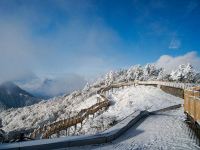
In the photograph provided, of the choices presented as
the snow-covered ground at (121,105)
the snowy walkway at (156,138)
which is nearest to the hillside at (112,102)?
the snow-covered ground at (121,105)

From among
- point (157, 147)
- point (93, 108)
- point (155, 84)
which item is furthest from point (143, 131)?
point (155, 84)

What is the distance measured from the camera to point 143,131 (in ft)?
51.6

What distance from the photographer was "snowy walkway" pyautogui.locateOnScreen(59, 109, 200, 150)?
40.5 feet

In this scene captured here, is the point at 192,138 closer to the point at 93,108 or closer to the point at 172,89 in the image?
the point at 93,108

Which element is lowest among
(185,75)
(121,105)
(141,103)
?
(121,105)

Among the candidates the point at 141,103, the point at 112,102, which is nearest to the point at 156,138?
the point at 141,103

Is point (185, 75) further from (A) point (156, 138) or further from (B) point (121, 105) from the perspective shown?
(A) point (156, 138)

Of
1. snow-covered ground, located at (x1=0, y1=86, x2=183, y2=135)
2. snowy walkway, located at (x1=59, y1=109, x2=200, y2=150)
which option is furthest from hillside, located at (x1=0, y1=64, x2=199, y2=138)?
snowy walkway, located at (x1=59, y1=109, x2=200, y2=150)

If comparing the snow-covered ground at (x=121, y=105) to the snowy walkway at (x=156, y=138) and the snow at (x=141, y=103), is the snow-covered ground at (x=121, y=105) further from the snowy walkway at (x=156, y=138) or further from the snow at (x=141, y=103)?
the snowy walkway at (x=156, y=138)

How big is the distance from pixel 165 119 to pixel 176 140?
21.0ft

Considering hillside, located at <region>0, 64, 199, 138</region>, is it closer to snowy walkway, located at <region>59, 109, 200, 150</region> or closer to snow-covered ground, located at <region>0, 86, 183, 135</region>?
snow-covered ground, located at <region>0, 86, 183, 135</region>

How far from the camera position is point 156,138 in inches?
547

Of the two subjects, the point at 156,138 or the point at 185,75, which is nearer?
the point at 156,138

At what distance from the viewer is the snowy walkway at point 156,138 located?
12.4 meters
